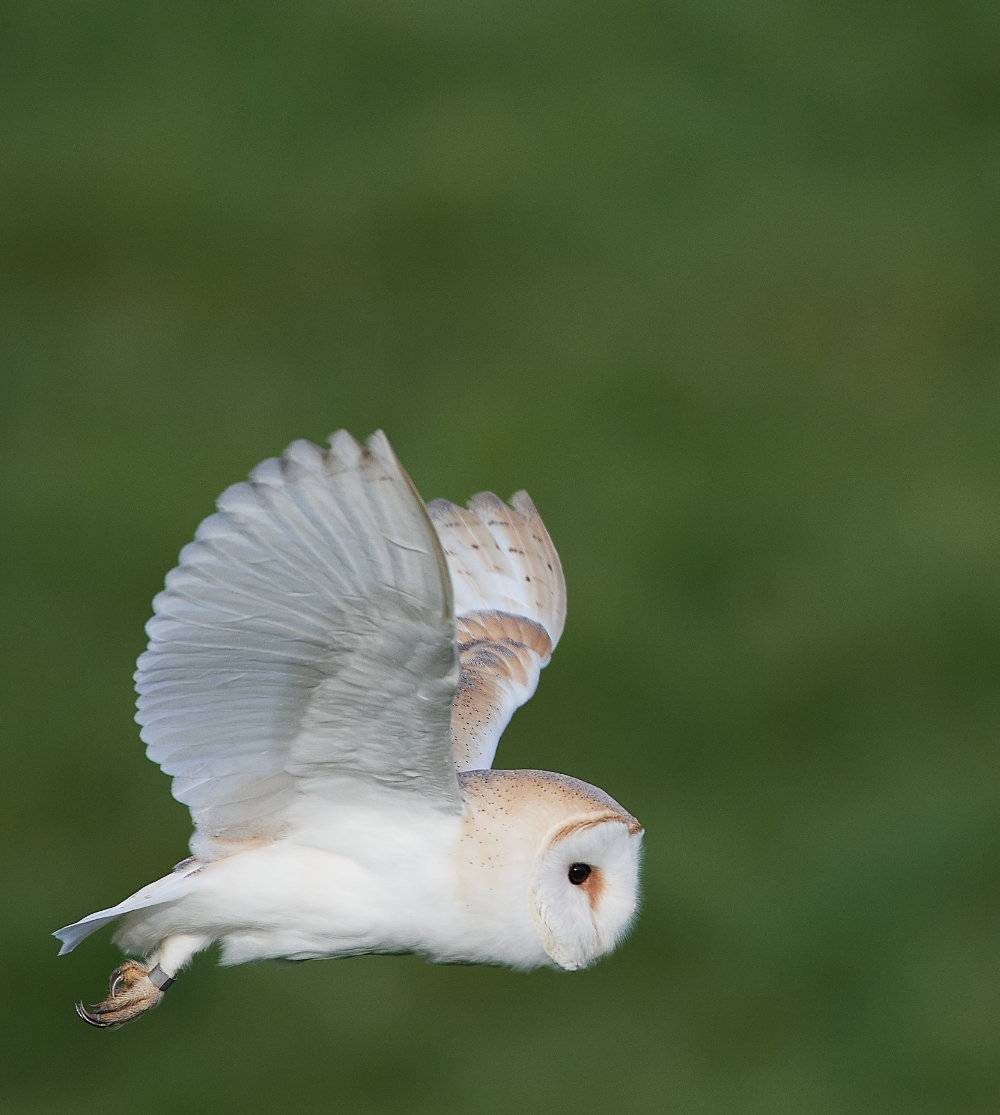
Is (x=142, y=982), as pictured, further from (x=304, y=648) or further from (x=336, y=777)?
(x=304, y=648)

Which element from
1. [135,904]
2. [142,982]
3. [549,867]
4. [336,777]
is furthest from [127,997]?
→ [549,867]

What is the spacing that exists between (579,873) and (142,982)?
2.82ft

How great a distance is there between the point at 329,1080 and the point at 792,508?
12.3 feet

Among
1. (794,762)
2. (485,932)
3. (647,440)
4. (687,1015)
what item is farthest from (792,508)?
(485,932)

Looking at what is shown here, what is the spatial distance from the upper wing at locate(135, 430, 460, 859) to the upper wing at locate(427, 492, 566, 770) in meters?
0.94

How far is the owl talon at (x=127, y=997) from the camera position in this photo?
11.2 feet

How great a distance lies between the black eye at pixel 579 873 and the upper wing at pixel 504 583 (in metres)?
0.82

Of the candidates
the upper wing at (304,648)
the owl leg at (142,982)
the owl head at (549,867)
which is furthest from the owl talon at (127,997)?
the owl head at (549,867)

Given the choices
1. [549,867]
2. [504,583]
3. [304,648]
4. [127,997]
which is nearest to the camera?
[304,648]

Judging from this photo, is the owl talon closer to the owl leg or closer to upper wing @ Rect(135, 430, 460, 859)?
the owl leg

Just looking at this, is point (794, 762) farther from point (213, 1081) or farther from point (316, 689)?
point (316, 689)

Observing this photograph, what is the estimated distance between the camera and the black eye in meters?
3.19

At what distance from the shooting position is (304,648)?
283cm

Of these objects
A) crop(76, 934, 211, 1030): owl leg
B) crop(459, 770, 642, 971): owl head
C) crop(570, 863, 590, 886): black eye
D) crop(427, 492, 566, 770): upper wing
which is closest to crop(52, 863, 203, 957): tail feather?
crop(76, 934, 211, 1030): owl leg
